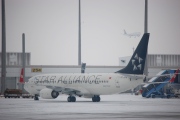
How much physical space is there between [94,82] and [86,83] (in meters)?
1.62

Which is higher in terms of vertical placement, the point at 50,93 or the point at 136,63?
the point at 136,63

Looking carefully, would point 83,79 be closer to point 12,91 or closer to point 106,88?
point 106,88

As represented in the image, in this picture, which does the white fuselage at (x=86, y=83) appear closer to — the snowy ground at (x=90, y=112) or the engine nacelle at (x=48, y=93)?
the engine nacelle at (x=48, y=93)

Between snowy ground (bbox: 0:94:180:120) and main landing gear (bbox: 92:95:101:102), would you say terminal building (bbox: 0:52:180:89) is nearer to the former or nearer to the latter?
main landing gear (bbox: 92:95:101:102)

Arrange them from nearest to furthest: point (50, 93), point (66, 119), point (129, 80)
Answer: point (66, 119) → point (129, 80) → point (50, 93)

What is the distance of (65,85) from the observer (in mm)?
71875

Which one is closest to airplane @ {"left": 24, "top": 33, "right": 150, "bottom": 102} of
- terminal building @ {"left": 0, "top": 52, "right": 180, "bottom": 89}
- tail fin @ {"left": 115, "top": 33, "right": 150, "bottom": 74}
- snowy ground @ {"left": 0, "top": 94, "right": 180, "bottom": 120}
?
tail fin @ {"left": 115, "top": 33, "right": 150, "bottom": 74}

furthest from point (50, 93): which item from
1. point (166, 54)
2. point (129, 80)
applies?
point (166, 54)

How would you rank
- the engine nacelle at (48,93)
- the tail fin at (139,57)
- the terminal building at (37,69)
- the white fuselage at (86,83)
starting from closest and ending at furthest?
1. the tail fin at (139,57)
2. the white fuselage at (86,83)
3. the engine nacelle at (48,93)
4. the terminal building at (37,69)

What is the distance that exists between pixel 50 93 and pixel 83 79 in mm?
4943

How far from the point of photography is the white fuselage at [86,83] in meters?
64.0

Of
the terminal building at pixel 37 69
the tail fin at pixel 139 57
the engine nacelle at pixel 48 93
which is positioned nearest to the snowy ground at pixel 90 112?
the tail fin at pixel 139 57

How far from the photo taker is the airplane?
2507 inches

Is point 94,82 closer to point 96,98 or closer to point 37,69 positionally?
point 96,98
